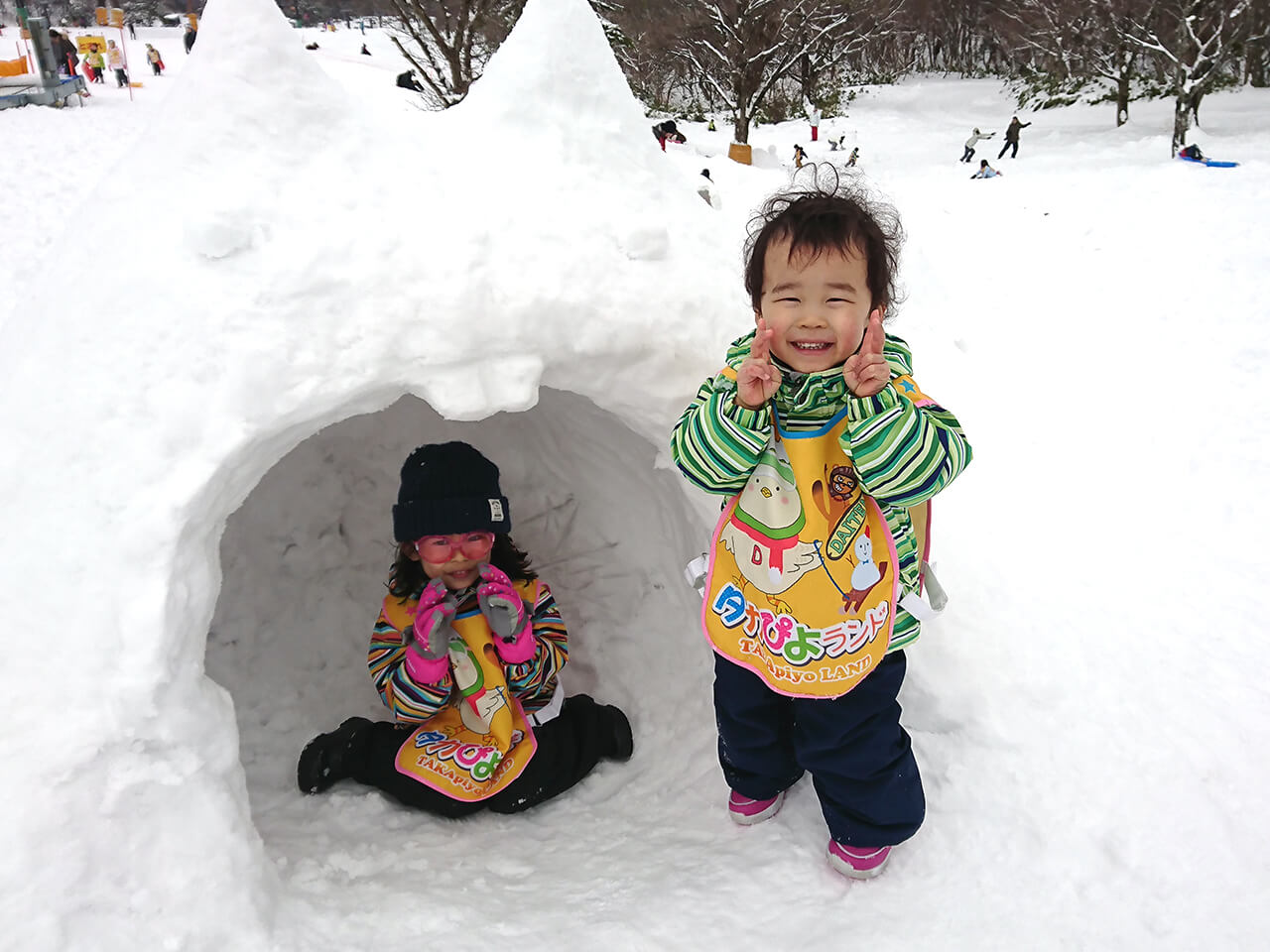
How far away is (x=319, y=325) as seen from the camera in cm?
200

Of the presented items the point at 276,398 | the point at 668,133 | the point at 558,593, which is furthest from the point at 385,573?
the point at 668,133

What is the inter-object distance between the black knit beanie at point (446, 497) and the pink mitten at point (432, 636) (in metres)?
0.20

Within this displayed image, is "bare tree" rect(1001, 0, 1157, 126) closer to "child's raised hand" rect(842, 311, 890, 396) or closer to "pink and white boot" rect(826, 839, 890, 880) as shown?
"child's raised hand" rect(842, 311, 890, 396)

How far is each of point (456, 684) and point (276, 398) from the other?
47.5 inches

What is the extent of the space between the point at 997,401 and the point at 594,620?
7.24 feet

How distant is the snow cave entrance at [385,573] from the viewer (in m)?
2.79

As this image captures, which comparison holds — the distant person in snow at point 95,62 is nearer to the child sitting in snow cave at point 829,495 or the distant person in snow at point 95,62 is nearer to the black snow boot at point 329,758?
the black snow boot at point 329,758

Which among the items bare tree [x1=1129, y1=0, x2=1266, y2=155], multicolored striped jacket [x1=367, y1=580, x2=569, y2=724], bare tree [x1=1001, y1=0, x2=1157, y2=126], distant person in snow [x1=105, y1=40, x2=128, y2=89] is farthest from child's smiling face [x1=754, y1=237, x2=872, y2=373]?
distant person in snow [x1=105, y1=40, x2=128, y2=89]

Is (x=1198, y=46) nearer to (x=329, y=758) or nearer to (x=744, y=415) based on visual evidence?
(x=744, y=415)

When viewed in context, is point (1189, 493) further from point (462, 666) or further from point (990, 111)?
point (990, 111)

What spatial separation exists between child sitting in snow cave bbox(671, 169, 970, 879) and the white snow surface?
0.89 ft

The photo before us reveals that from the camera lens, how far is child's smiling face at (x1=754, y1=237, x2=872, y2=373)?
1645 mm

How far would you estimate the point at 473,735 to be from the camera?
2686 millimetres

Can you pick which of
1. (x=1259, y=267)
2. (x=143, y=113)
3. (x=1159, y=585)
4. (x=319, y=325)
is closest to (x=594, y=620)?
(x=319, y=325)
